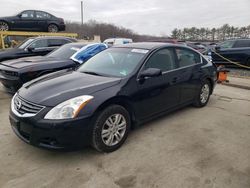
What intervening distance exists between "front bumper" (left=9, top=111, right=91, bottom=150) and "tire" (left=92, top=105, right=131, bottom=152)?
14 cm

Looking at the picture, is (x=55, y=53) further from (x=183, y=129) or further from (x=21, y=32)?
(x=21, y=32)

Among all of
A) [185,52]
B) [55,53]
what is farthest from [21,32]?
[185,52]

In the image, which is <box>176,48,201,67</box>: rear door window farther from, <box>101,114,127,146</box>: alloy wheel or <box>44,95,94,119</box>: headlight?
<box>44,95,94,119</box>: headlight

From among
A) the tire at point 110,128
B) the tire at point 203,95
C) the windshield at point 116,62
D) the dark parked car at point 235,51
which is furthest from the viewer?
the dark parked car at point 235,51

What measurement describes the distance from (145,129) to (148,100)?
61 centimetres

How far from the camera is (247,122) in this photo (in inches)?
175

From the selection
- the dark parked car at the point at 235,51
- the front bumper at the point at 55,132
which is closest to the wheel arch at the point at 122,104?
the front bumper at the point at 55,132

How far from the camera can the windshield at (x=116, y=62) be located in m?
3.69

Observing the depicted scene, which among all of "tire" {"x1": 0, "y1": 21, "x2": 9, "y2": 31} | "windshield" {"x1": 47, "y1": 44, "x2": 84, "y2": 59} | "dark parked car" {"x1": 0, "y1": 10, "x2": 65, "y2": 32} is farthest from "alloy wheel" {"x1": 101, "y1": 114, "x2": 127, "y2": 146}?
"tire" {"x1": 0, "y1": 21, "x2": 9, "y2": 31}

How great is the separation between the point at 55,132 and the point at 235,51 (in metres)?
10.2

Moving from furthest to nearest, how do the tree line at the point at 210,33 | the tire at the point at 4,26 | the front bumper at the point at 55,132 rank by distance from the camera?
1. the tree line at the point at 210,33
2. the tire at the point at 4,26
3. the front bumper at the point at 55,132

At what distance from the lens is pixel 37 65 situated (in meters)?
5.45

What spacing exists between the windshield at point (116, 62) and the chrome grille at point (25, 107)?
1.20 m

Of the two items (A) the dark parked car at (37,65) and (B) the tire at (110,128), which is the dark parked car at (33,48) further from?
(B) the tire at (110,128)
